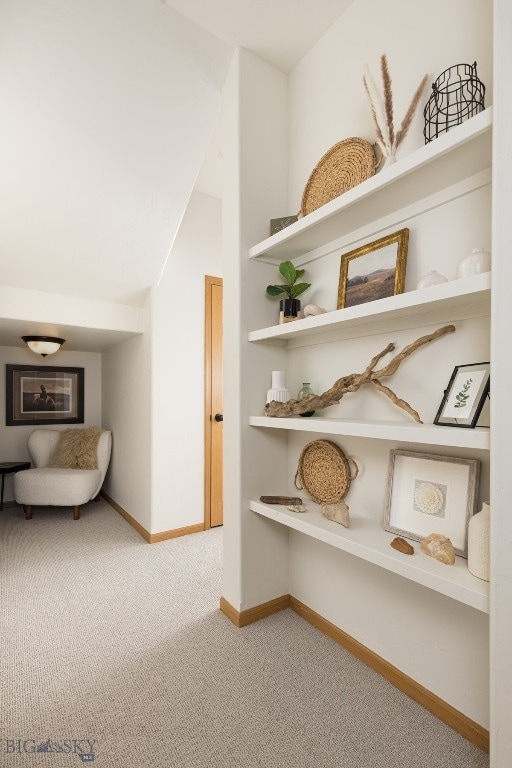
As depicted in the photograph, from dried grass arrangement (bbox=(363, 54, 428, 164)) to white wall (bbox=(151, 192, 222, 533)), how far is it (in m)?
1.96

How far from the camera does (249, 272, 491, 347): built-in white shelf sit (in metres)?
1.05

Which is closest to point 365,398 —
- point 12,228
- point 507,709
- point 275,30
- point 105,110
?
point 507,709

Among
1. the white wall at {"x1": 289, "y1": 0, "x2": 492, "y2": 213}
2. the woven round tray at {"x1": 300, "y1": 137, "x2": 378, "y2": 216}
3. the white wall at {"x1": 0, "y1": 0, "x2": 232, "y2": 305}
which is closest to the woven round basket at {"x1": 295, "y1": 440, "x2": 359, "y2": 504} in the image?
the woven round tray at {"x1": 300, "y1": 137, "x2": 378, "y2": 216}

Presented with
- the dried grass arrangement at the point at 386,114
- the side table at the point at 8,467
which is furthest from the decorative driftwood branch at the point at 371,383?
the side table at the point at 8,467

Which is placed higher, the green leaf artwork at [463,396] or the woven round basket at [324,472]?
the green leaf artwork at [463,396]

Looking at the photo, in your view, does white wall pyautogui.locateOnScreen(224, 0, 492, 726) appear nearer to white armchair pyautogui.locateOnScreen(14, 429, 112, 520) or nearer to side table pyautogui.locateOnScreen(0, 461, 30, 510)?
white armchair pyautogui.locateOnScreen(14, 429, 112, 520)

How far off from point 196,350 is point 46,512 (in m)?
2.21

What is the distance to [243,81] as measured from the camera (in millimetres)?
1838

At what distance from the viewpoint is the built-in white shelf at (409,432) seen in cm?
101

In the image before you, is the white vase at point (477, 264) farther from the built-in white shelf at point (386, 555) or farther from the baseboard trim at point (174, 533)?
the baseboard trim at point (174, 533)

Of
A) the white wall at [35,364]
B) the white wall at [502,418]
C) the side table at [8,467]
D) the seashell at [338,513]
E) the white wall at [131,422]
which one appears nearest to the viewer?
the white wall at [502,418]

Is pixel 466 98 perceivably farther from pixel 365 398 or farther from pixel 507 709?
pixel 507 709

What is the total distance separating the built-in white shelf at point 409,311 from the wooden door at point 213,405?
147 centimetres

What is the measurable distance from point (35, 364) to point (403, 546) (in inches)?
163
